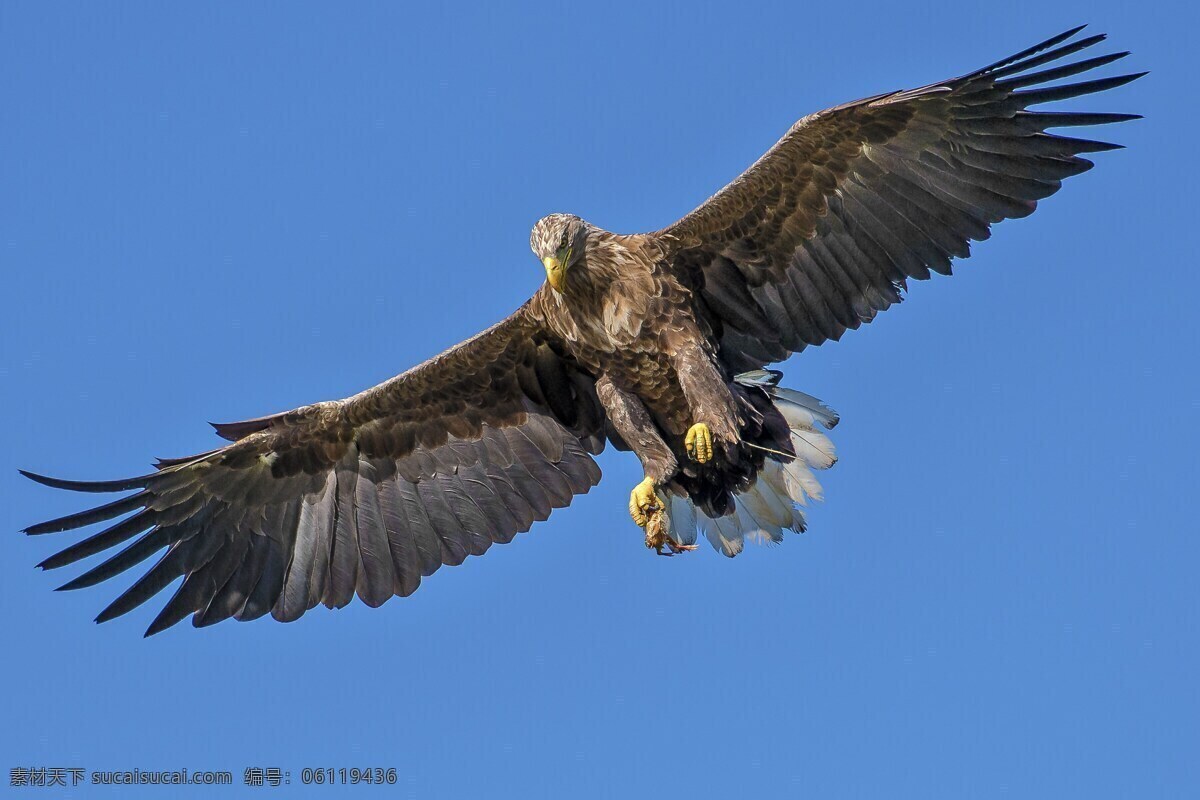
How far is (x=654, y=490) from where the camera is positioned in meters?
10.3

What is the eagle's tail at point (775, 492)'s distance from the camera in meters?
11.0

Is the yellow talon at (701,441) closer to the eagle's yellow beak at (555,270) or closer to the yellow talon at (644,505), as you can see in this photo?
the yellow talon at (644,505)

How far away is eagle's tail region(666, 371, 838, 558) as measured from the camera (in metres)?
11.0

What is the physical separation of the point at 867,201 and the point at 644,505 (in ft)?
6.99

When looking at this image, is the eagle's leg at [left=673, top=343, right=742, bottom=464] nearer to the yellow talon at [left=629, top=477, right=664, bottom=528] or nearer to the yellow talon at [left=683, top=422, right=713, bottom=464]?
the yellow talon at [left=683, top=422, right=713, bottom=464]

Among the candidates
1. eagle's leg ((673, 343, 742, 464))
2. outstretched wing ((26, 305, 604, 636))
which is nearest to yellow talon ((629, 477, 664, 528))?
eagle's leg ((673, 343, 742, 464))

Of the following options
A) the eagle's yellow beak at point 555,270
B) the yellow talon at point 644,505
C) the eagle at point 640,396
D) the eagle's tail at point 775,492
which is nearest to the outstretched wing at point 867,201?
the eagle at point 640,396

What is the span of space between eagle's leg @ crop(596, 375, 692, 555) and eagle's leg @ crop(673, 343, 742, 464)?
21 cm

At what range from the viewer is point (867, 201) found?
33.9 feet

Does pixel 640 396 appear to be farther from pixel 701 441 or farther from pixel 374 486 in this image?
pixel 374 486

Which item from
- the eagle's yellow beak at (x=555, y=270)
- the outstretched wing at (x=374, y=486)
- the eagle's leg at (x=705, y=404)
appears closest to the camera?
the eagle's yellow beak at (x=555, y=270)

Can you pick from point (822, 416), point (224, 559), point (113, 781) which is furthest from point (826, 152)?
point (113, 781)

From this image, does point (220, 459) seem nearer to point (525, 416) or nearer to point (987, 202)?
point (525, 416)

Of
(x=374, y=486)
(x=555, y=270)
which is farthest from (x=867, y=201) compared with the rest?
(x=374, y=486)
